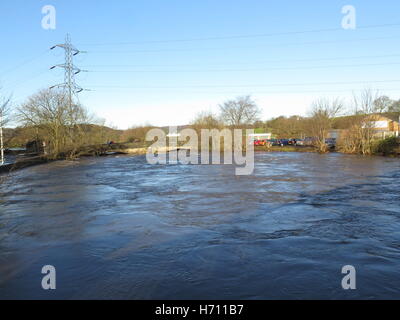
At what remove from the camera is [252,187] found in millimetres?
14523

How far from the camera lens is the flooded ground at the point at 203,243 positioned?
4.99m

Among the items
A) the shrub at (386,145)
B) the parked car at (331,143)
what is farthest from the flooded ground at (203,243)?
the parked car at (331,143)

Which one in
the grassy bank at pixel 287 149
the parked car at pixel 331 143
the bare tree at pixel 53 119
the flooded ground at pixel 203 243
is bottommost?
the flooded ground at pixel 203 243

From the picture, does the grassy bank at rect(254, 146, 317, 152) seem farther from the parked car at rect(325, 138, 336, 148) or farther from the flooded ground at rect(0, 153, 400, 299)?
the flooded ground at rect(0, 153, 400, 299)

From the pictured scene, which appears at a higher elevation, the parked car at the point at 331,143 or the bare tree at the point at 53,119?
the bare tree at the point at 53,119

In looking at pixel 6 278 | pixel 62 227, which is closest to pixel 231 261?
pixel 6 278

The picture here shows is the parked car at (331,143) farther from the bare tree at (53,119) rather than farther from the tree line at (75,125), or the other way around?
the bare tree at (53,119)

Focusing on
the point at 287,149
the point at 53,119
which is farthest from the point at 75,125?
the point at 287,149

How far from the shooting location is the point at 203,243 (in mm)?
7000

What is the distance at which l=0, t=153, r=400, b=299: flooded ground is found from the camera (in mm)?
4992

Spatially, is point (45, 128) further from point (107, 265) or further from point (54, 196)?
point (107, 265)

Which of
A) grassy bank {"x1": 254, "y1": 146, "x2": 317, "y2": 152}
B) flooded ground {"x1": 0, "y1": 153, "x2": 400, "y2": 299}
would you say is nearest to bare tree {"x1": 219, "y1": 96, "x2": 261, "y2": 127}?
grassy bank {"x1": 254, "y1": 146, "x2": 317, "y2": 152}

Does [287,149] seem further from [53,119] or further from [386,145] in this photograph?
[53,119]
